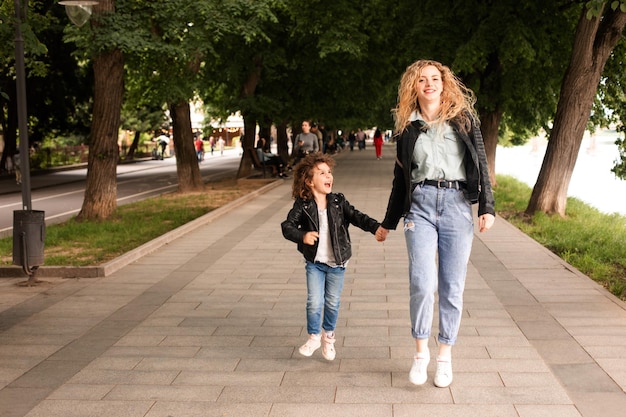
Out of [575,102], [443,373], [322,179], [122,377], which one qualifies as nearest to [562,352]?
[443,373]

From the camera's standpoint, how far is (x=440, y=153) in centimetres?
480

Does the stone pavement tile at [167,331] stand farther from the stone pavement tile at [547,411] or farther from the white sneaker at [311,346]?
the stone pavement tile at [547,411]

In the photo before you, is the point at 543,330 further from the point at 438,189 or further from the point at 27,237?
the point at 27,237

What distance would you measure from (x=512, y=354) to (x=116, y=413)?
261cm

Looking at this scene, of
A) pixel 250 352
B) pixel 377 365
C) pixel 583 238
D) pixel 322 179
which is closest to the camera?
pixel 322 179

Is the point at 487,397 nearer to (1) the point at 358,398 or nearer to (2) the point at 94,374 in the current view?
(1) the point at 358,398

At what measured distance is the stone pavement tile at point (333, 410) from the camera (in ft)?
14.4

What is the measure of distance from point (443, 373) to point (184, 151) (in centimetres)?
1654

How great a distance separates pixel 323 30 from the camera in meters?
23.2

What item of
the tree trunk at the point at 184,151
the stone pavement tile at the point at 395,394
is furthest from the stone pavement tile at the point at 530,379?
the tree trunk at the point at 184,151

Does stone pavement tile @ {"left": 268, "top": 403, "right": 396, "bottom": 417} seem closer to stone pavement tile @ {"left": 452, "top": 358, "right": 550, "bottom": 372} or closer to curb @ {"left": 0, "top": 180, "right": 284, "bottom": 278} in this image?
stone pavement tile @ {"left": 452, "top": 358, "right": 550, "bottom": 372}

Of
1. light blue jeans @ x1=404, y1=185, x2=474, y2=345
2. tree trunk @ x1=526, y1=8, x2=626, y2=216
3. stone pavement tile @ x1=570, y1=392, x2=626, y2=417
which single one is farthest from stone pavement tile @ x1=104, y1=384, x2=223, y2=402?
tree trunk @ x1=526, y1=8, x2=626, y2=216

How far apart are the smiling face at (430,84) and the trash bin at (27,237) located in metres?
4.77

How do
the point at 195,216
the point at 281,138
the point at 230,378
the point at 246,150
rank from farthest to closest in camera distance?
the point at 281,138, the point at 246,150, the point at 195,216, the point at 230,378
